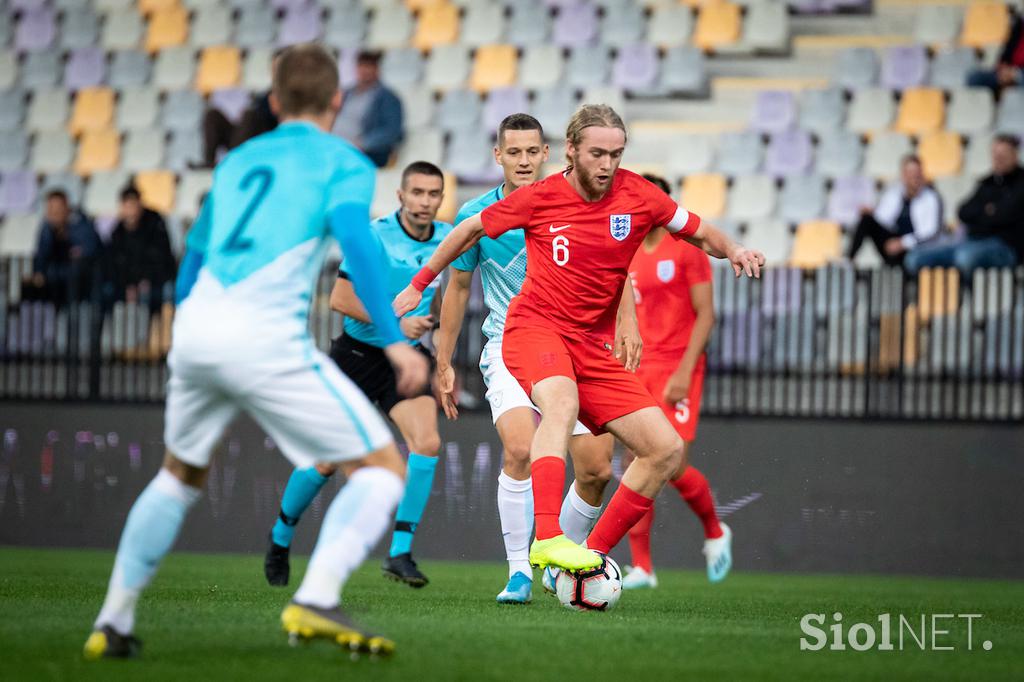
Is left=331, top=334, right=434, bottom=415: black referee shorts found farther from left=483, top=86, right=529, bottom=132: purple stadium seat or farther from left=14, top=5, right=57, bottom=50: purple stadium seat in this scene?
left=14, top=5, right=57, bottom=50: purple stadium seat

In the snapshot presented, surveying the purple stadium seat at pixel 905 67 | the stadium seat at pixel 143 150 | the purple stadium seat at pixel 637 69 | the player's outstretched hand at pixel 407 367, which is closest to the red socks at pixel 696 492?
the player's outstretched hand at pixel 407 367

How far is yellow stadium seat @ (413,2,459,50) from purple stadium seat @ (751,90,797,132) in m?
3.81

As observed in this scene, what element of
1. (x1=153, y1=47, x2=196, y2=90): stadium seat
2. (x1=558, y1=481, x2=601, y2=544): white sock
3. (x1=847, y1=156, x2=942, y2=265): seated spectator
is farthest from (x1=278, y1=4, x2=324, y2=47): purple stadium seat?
(x1=558, y1=481, x2=601, y2=544): white sock

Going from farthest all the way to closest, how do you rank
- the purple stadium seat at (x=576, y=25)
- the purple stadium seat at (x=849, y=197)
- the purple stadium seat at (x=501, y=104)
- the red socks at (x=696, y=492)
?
the purple stadium seat at (x=576, y=25), the purple stadium seat at (x=501, y=104), the purple stadium seat at (x=849, y=197), the red socks at (x=696, y=492)

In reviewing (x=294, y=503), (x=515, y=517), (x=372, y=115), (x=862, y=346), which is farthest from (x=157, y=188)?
(x=515, y=517)

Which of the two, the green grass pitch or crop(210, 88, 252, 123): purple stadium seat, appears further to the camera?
crop(210, 88, 252, 123): purple stadium seat

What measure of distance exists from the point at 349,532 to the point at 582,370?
2.19 metres

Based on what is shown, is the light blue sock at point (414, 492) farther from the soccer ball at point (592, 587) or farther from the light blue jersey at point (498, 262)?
the soccer ball at point (592, 587)

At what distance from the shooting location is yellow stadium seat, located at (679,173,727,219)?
50.1 feet

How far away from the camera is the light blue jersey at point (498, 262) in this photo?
24.3 ft

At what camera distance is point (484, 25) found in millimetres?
17547

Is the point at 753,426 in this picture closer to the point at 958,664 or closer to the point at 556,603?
the point at 556,603

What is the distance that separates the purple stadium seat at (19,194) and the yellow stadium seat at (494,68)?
204 inches

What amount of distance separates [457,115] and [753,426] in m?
6.65
